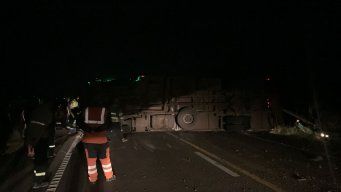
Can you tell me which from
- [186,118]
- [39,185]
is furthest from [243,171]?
[186,118]

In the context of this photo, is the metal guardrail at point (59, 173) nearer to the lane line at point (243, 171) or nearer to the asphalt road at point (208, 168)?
the asphalt road at point (208, 168)

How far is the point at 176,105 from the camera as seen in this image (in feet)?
54.0

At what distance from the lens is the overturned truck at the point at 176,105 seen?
53.1ft

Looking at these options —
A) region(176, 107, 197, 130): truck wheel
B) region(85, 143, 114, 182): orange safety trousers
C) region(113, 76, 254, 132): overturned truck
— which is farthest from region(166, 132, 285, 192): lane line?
region(113, 76, 254, 132): overturned truck

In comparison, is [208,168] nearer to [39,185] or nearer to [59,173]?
[59,173]

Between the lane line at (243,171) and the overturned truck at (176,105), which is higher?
the overturned truck at (176,105)

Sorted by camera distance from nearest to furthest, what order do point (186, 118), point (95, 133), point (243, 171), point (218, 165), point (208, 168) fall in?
point (95, 133) → point (243, 171) → point (208, 168) → point (218, 165) → point (186, 118)

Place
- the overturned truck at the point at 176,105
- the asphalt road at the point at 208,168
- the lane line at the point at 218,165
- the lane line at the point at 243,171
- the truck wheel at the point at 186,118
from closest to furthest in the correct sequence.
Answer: the lane line at the point at 243,171 < the asphalt road at the point at 208,168 < the lane line at the point at 218,165 < the overturned truck at the point at 176,105 < the truck wheel at the point at 186,118

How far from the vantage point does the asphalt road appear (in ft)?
22.4

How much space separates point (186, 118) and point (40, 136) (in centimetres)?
980

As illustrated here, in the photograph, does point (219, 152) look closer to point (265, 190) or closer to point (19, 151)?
point (265, 190)

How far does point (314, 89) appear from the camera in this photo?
16.9 meters

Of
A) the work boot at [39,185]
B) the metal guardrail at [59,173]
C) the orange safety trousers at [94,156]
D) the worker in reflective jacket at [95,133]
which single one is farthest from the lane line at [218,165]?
the work boot at [39,185]

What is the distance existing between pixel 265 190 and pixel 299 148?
527 centimetres
